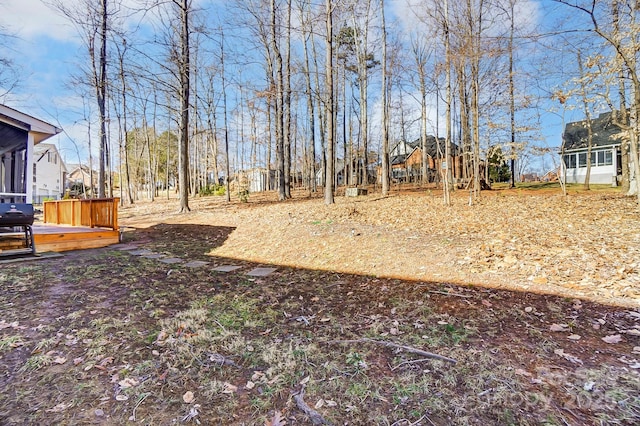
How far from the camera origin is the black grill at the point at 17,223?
5.06 meters

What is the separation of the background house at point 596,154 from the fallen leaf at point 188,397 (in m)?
23.3

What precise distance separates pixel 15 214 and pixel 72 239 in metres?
1.41

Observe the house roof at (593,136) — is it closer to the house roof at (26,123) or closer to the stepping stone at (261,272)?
the stepping stone at (261,272)

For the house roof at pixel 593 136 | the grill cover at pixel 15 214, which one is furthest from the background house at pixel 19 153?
the house roof at pixel 593 136

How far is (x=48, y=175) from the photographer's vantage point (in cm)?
3130

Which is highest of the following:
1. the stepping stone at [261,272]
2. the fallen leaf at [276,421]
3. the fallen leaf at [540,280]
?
the fallen leaf at [540,280]

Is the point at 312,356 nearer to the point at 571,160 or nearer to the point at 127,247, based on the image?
the point at 127,247

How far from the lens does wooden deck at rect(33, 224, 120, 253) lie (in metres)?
6.09

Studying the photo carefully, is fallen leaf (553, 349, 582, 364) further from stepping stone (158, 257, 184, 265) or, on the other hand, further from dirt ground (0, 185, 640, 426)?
stepping stone (158, 257, 184, 265)

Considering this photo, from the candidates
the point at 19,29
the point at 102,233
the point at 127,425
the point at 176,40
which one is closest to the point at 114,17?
the point at 176,40

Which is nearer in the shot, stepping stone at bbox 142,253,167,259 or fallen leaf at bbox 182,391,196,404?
fallen leaf at bbox 182,391,196,404

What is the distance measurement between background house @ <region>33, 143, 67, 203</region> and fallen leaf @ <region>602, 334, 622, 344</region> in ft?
125

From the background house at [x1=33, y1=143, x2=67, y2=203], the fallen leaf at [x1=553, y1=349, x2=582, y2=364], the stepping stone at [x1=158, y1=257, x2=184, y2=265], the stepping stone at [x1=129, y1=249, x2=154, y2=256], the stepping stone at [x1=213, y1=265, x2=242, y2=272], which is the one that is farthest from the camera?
the background house at [x1=33, y1=143, x2=67, y2=203]

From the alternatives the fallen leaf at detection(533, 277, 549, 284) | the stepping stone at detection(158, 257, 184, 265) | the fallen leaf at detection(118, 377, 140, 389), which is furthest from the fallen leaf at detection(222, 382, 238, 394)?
the stepping stone at detection(158, 257, 184, 265)
